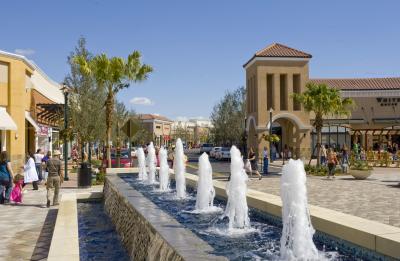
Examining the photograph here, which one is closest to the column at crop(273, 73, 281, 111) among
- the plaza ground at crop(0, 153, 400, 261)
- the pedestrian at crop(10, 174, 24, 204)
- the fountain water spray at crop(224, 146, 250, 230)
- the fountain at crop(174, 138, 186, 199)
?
the plaza ground at crop(0, 153, 400, 261)

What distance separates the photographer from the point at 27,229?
10.7 meters

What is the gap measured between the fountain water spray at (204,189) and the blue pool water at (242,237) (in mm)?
258

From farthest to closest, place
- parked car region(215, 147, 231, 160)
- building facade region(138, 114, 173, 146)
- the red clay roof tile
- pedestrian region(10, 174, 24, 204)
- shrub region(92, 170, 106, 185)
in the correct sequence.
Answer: building facade region(138, 114, 173, 146), the red clay roof tile, parked car region(215, 147, 231, 160), shrub region(92, 170, 106, 185), pedestrian region(10, 174, 24, 204)

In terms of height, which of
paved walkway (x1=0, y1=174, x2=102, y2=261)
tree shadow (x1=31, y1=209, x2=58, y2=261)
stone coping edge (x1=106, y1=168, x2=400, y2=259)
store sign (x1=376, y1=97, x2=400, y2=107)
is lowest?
tree shadow (x1=31, y1=209, x2=58, y2=261)

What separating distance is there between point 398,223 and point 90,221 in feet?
24.2

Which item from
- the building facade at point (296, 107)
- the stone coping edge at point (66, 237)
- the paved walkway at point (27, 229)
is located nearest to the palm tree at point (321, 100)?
the building facade at point (296, 107)

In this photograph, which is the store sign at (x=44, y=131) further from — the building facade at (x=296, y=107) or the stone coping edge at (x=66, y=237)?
the stone coping edge at (x=66, y=237)

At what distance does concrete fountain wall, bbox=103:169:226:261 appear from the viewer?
16.9ft

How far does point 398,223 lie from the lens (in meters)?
9.99

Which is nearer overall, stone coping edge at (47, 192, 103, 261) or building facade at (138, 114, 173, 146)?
stone coping edge at (47, 192, 103, 261)

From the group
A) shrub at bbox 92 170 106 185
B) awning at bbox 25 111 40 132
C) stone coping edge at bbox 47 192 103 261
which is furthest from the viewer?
awning at bbox 25 111 40 132

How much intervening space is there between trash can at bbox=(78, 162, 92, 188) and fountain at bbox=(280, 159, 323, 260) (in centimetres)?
1456

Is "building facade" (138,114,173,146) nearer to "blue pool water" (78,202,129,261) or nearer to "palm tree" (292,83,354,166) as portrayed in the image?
"palm tree" (292,83,354,166)

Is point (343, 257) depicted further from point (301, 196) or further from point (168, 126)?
point (168, 126)
